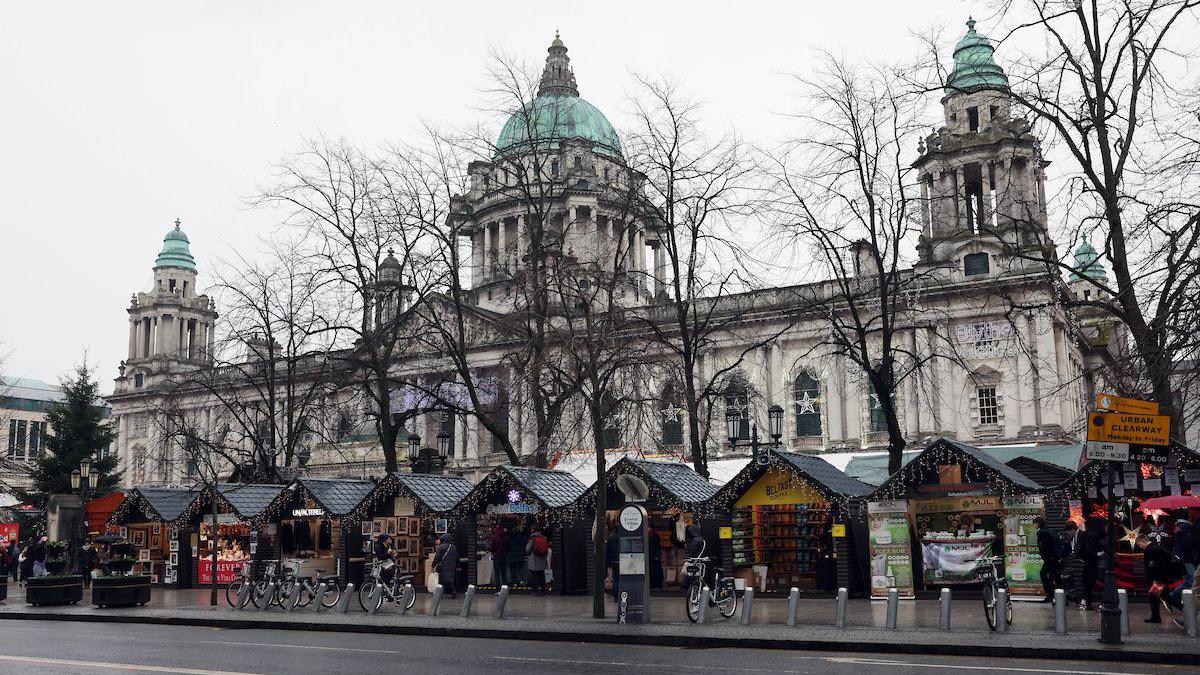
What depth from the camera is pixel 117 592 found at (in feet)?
96.2

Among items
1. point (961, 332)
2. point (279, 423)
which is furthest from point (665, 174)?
point (279, 423)

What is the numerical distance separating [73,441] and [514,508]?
136ft

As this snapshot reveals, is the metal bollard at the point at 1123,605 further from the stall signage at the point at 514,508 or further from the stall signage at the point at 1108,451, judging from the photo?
the stall signage at the point at 514,508

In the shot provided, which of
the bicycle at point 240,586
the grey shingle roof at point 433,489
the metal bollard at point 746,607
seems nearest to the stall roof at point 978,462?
the metal bollard at point 746,607

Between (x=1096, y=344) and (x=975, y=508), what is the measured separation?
4859 cm

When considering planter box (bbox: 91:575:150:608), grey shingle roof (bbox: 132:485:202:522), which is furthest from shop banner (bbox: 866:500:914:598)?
grey shingle roof (bbox: 132:485:202:522)

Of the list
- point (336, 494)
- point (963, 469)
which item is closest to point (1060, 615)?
point (963, 469)

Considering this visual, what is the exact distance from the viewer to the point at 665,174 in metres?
32.1

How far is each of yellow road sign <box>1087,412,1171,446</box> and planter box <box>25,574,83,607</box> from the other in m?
26.2

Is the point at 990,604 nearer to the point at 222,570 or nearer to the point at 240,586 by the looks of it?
the point at 240,586

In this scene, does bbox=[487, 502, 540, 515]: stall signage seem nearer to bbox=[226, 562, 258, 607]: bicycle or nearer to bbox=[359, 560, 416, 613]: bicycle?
bbox=[359, 560, 416, 613]: bicycle

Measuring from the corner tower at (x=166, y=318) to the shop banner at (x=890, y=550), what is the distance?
8179cm

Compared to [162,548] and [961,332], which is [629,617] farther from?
[961,332]

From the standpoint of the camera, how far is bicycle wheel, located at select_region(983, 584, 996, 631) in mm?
18583
